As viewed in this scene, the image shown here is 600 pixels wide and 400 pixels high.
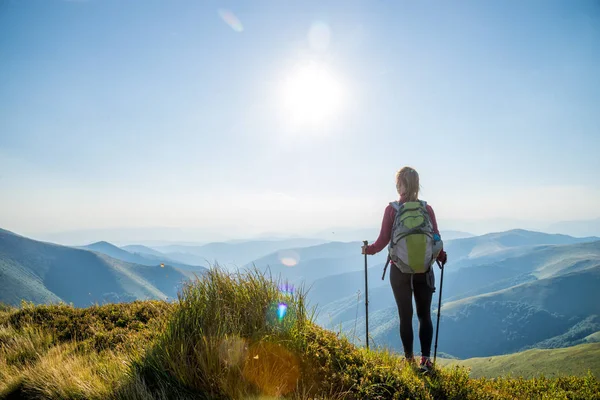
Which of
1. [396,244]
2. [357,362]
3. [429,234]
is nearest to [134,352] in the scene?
[357,362]

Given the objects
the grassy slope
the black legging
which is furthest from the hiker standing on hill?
the grassy slope

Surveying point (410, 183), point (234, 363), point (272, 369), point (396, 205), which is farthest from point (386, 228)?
point (234, 363)

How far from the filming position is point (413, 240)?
5305 millimetres

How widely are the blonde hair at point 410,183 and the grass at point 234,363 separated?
96.2 inches

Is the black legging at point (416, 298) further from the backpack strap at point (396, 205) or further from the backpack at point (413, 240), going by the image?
the backpack strap at point (396, 205)

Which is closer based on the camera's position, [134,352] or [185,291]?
[134,352]

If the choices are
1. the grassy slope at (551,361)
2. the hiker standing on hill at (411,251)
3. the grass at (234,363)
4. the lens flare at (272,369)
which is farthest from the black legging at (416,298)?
the grassy slope at (551,361)

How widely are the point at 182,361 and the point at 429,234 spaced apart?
4.01 metres

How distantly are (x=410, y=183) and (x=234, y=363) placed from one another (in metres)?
3.86

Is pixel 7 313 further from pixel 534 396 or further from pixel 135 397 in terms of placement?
pixel 534 396

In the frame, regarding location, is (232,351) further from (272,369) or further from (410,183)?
(410,183)

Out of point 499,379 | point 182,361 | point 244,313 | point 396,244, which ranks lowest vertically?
point 499,379

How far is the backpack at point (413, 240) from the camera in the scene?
529 cm

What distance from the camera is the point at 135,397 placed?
3.56 m
